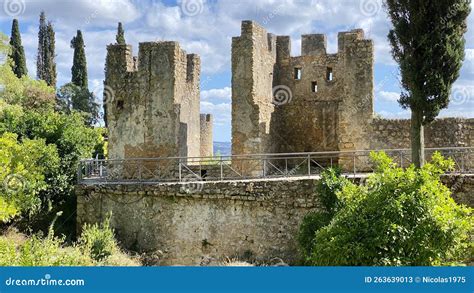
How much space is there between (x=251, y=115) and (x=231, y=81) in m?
1.54

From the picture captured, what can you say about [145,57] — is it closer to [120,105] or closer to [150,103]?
[150,103]

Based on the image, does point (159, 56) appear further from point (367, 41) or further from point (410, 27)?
point (410, 27)

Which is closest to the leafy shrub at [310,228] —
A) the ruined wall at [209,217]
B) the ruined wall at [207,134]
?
the ruined wall at [209,217]

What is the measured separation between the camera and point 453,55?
604 inches

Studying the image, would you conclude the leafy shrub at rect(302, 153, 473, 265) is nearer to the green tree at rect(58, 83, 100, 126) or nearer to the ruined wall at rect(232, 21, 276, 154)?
the ruined wall at rect(232, 21, 276, 154)

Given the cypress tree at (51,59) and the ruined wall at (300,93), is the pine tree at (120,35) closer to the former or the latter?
the cypress tree at (51,59)

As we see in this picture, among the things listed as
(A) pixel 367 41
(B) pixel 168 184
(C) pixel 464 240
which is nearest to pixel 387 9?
(A) pixel 367 41

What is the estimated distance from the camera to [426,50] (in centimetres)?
1523

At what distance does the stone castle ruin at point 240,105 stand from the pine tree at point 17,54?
1254 inches

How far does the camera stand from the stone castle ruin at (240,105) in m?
20.1

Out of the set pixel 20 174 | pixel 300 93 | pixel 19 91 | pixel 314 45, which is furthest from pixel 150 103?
pixel 19 91

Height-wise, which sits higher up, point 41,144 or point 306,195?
point 41,144

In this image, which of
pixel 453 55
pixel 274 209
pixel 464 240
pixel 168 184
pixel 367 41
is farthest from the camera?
pixel 367 41

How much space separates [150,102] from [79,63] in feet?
101
